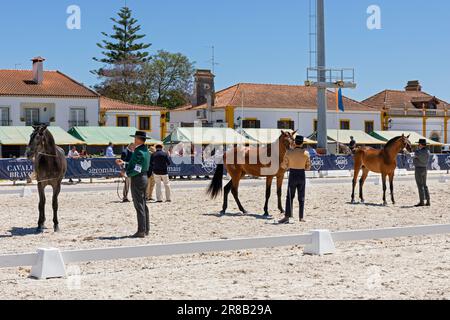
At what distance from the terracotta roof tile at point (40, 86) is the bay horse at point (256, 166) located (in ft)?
142

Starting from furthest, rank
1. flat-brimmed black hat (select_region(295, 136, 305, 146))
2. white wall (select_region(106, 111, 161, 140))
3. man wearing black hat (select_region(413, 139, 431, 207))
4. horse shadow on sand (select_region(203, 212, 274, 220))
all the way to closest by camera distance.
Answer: white wall (select_region(106, 111, 161, 140))
man wearing black hat (select_region(413, 139, 431, 207))
horse shadow on sand (select_region(203, 212, 274, 220))
flat-brimmed black hat (select_region(295, 136, 305, 146))

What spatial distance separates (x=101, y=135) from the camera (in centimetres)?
5569

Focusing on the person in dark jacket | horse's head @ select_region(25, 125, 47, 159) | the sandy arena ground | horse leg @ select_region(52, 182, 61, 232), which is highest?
horse's head @ select_region(25, 125, 47, 159)

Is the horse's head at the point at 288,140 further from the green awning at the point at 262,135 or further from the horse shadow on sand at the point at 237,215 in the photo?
the green awning at the point at 262,135

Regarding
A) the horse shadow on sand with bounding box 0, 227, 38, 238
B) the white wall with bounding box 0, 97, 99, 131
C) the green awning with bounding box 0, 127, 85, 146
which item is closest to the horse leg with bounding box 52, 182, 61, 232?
the horse shadow on sand with bounding box 0, 227, 38, 238

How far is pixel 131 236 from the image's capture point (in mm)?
12609

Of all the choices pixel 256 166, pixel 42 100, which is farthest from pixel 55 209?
pixel 42 100

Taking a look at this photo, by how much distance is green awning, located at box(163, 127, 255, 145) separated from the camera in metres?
48.0

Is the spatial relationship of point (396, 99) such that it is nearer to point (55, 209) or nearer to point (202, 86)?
point (202, 86)

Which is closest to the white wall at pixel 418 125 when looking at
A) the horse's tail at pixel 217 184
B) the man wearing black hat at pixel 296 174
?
the horse's tail at pixel 217 184

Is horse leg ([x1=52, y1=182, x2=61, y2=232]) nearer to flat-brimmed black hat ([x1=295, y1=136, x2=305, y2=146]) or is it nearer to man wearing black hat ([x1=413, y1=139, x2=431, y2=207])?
flat-brimmed black hat ([x1=295, y1=136, x2=305, y2=146])

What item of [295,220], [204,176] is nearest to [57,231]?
[295,220]

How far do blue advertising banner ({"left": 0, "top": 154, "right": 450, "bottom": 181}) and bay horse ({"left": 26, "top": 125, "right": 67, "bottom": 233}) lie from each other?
15586 millimetres
